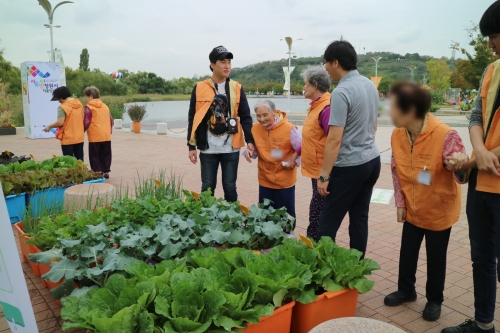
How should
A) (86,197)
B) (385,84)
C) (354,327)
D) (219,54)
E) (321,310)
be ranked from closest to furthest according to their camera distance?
(354,327), (321,310), (385,84), (219,54), (86,197)

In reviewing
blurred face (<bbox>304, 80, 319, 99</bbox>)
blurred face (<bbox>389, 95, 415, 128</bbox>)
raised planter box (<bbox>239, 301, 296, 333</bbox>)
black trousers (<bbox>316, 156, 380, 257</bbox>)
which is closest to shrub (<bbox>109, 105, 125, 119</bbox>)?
blurred face (<bbox>304, 80, 319, 99</bbox>)

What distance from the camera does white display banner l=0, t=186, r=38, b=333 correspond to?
5.57 ft

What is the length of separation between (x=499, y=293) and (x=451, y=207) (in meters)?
1.07

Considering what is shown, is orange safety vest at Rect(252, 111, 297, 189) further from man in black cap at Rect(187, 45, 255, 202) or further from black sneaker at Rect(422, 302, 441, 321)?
black sneaker at Rect(422, 302, 441, 321)

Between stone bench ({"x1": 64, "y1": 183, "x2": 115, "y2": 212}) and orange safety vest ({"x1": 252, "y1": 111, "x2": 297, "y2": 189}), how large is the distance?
5.57 feet

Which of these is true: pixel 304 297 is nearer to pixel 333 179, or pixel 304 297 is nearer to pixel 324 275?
pixel 324 275

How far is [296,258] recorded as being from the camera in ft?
8.76

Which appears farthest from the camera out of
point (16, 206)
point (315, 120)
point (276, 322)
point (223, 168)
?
point (16, 206)

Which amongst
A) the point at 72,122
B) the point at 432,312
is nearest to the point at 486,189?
the point at 432,312

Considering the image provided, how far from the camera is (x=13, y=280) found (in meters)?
1.73

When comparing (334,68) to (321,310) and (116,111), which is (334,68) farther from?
(116,111)

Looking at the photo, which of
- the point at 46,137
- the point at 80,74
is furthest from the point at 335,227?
the point at 80,74

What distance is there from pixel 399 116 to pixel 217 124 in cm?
214

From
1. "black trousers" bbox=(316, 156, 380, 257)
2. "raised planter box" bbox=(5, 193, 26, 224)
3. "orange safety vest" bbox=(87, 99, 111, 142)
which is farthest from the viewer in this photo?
"orange safety vest" bbox=(87, 99, 111, 142)
